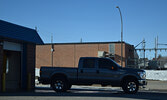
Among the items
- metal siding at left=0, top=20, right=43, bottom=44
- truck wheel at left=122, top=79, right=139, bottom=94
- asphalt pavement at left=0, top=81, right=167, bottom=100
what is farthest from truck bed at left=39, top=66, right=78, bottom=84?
truck wheel at left=122, top=79, right=139, bottom=94

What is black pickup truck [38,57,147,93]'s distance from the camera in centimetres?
1742

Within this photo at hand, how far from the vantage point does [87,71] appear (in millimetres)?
17797

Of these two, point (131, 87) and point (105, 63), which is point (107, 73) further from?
point (131, 87)

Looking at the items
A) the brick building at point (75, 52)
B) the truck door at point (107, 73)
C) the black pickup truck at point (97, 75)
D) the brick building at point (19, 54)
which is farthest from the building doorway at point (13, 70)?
the brick building at point (75, 52)

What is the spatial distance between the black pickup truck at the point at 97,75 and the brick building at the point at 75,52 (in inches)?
943

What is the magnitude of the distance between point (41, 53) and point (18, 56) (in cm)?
2713

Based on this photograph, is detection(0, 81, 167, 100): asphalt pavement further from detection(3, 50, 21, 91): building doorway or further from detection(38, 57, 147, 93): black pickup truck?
detection(3, 50, 21, 91): building doorway

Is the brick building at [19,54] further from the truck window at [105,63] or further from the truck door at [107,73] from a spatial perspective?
the truck door at [107,73]

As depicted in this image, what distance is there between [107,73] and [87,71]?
126 cm

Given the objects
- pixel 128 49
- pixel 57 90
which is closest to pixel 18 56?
pixel 57 90

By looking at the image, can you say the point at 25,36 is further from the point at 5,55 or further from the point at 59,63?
the point at 59,63

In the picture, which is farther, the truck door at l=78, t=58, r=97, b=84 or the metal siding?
the truck door at l=78, t=58, r=97, b=84

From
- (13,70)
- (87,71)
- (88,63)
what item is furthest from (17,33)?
(87,71)

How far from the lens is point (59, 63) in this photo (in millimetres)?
46031
